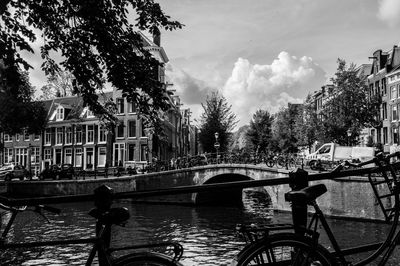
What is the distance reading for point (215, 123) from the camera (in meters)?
41.2

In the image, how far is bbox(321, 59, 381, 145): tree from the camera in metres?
32.7

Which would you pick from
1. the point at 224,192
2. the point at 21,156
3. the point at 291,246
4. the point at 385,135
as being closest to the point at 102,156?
the point at 21,156

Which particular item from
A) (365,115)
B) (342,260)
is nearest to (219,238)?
(342,260)

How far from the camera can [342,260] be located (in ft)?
8.97

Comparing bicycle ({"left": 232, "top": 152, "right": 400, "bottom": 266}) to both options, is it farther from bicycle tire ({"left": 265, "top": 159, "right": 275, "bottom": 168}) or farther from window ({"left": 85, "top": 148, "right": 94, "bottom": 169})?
window ({"left": 85, "top": 148, "right": 94, "bottom": 169})

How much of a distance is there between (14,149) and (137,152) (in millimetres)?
19083

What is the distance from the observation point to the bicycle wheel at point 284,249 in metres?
2.45

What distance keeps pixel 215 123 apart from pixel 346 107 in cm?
1249

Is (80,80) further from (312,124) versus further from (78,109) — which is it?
(78,109)

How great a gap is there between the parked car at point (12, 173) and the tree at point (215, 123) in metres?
16.7

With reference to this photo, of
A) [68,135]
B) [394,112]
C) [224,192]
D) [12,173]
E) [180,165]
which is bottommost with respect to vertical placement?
[224,192]

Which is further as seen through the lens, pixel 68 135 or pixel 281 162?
pixel 68 135

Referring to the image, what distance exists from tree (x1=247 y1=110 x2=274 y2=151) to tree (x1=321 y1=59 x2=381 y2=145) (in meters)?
20.1

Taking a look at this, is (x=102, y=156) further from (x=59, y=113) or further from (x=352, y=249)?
(x=352, y=249)
